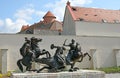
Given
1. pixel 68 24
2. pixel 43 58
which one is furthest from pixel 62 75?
pixel 68 24

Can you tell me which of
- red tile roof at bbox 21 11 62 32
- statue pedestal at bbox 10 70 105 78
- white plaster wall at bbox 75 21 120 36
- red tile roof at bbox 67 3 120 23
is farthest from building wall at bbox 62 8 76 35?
statue pedestal at bbox 10 70 105 78

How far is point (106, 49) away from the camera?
35.9 m

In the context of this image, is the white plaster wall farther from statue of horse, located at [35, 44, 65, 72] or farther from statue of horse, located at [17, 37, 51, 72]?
statue of horse, located at [35, 44, 65, 72]

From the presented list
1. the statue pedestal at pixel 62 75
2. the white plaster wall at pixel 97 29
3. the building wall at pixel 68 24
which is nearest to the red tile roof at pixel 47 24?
the building wall at pixel 68 24

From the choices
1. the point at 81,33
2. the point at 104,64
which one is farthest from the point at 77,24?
the point at 104,64

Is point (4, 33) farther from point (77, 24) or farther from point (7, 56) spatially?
point (77, 24)

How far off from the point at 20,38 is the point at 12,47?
1483mm

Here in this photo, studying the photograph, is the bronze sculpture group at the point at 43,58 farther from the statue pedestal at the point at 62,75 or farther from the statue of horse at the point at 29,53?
the statue pedestal at the point at 62,75

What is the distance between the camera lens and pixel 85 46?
34469mm

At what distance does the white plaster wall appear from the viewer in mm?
38906

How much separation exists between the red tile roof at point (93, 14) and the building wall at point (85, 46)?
588 cm

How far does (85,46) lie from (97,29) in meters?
6.10

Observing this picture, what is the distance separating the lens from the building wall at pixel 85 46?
100ft

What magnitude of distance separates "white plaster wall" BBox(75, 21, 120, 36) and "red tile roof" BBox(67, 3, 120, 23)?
137cm
